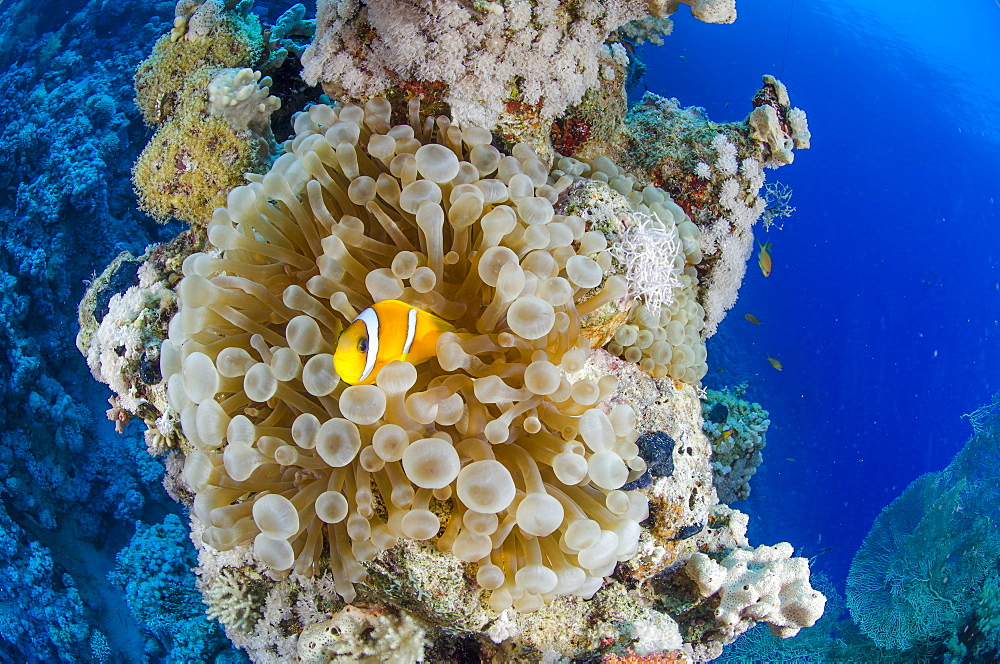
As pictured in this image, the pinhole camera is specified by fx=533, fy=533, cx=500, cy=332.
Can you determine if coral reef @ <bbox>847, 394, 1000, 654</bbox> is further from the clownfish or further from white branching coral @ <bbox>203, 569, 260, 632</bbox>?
the clownfish

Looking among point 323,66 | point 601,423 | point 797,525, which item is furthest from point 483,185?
point 797,525

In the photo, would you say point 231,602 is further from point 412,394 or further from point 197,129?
point 197,129

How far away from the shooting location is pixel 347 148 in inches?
67.5

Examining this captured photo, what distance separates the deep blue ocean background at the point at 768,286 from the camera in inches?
Result: 169

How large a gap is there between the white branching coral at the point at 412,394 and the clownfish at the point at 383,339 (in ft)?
0.18

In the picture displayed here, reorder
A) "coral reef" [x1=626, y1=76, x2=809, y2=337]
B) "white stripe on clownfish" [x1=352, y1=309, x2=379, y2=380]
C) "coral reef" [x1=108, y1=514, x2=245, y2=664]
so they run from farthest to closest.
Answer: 1. "coral reef" [x1=108, y1=514, x2=245, y2=664]
2. "coral reef" [x1=626, y1=76, x2=809, y2=337]
3. "white stripe on clownfish" [x1=352, y1=309, x2=379, y2=380]

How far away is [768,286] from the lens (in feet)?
21.2

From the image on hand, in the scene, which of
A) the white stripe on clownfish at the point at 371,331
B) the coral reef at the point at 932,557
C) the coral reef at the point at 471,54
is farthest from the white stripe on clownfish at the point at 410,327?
the coral reef at the point at 932,557

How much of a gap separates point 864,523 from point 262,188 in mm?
7951

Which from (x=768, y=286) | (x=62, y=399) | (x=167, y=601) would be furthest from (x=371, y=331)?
(x=768, y=286)

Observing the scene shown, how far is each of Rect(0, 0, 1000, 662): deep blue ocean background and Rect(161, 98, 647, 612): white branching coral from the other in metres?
3.46

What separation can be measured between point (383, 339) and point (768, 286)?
6.38 metres

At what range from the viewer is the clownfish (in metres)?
1.09

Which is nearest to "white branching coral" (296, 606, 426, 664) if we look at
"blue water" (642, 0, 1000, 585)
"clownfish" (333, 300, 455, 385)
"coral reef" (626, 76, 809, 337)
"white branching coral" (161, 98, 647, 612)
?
"white branching coral" (161, 98, 647, 612)
